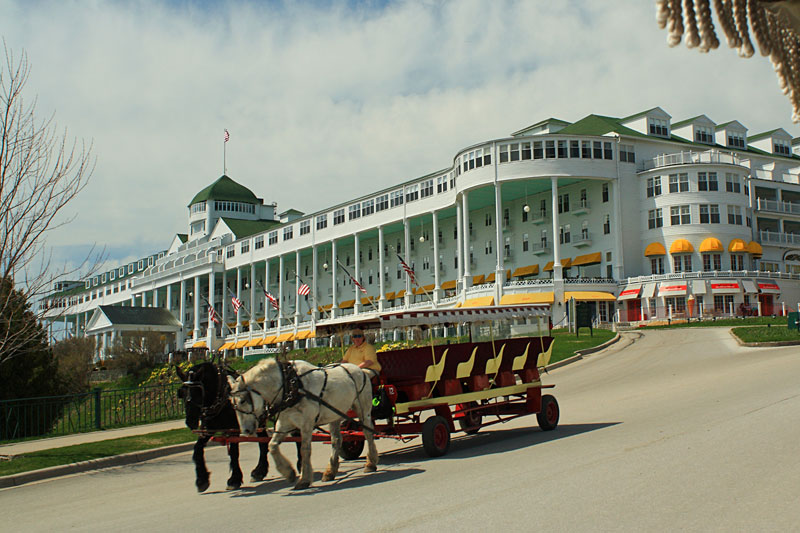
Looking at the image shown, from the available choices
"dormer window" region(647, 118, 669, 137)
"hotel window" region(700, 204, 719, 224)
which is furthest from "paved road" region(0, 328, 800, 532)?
"dormer window" region(647, 118, 669, 137)

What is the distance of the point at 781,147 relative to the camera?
79.6 meters

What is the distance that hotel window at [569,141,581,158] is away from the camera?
62.7 m

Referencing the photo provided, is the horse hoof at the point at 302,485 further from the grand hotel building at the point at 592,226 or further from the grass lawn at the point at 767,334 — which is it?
the grand hotel building at the point at 592,226

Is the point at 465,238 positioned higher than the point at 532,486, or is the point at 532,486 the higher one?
the point at 465,238

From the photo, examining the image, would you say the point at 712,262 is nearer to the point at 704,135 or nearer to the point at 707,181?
the point at 707,181

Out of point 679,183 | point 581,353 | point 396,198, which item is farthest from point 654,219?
point 581,353

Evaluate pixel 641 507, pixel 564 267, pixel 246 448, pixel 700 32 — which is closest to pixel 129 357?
pixel 564 267

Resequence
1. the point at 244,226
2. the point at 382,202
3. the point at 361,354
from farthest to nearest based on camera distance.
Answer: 1. the point at 244,226
2. the point at 382,202
3. the point at 361,354

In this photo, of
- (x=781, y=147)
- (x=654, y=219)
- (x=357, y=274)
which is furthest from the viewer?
(x=357, y=274)

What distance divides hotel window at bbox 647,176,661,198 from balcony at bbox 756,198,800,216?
41.9ft

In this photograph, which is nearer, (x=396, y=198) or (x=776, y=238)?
(x=776, y=238)

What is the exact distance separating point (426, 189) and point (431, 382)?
61728mm

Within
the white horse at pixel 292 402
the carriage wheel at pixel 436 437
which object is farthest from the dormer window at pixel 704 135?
the white horse at pixel 292 402

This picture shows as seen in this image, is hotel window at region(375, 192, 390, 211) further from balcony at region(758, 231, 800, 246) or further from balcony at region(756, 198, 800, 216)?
balcony at region(758, 231, 800, 246)
